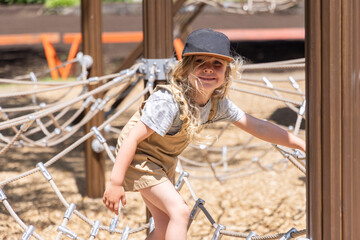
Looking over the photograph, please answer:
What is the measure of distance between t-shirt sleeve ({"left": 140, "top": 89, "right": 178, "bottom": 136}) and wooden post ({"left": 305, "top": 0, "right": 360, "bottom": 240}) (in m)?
0.51

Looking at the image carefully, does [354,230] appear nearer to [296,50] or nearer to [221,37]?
[221,37]

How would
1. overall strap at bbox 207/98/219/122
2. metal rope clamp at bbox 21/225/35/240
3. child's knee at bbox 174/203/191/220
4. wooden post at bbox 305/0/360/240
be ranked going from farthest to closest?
metal rope clamp at bbox 21/225/35/240 < overall strap at bbox 207/98/219/122 < child's knee at bbox 174/203/191/220 < wooden post at bbox 305/0/360/240

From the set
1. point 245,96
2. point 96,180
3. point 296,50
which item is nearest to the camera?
point 96,180

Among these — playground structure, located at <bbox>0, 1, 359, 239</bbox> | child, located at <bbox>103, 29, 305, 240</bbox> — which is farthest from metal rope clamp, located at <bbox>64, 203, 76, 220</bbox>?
playground structure, located at <bbox>0, 1, 359, 239</bbox>

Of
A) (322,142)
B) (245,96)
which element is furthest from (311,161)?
(245,96)

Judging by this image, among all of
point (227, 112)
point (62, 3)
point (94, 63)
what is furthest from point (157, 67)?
point (62, 3)

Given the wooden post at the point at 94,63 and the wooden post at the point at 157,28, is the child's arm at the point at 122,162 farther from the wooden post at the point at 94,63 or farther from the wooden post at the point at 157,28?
the wooden post at the point at 94,63

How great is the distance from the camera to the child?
219 centimetres

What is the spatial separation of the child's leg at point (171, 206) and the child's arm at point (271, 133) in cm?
36

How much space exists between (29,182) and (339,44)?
10.3 ft

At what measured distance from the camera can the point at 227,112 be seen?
2449mm

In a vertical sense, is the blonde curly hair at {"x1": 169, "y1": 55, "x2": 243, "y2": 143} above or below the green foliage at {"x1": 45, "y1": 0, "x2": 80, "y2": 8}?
above

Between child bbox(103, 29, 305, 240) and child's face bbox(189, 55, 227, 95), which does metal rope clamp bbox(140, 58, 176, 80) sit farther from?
child's face bbox(189, 55, 227, 95)

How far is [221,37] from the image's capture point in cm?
222
